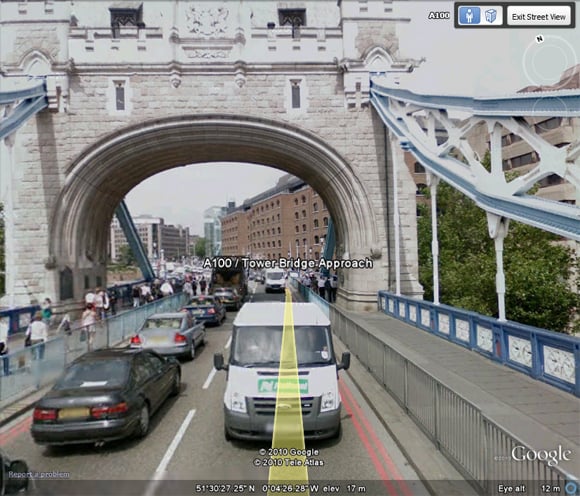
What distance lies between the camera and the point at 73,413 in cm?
593

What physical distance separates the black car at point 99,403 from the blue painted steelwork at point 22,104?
13458 millimetres

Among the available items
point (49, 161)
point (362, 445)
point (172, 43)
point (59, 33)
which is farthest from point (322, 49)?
point (362, 445)

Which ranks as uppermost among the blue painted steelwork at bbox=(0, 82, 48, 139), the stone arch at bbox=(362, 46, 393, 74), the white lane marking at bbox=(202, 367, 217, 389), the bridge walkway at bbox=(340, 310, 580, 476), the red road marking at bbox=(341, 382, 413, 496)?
the stone arch at bbox=(362, 46, 393, 74)

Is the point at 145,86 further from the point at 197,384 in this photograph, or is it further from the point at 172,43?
the point at 197,384

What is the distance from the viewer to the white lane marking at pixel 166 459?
4.98m

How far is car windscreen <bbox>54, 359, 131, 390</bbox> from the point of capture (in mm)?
6410

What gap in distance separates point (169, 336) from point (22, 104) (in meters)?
13.4

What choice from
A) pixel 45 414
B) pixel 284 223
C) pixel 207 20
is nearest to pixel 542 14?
pixel 45 414

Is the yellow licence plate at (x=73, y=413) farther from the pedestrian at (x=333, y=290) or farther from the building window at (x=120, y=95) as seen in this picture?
the pedestrian at (x=333, y=290)

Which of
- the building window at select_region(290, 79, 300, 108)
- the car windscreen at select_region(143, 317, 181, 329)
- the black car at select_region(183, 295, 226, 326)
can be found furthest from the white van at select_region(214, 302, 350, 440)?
the building window at select_region(290, 79, 300, 108)

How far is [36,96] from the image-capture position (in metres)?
18.4

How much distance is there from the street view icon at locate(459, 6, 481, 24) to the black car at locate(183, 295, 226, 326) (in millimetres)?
14199

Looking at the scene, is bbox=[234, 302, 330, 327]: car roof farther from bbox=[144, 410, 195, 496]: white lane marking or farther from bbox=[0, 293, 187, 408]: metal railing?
bbox=[0, 293, 187, 408]: metal railing

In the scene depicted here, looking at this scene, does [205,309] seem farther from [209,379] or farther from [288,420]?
[288,420]
